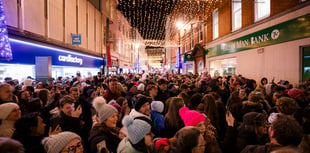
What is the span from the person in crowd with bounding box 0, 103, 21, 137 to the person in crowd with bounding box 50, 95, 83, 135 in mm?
574

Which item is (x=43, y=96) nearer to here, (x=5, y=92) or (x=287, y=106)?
(x=5, y=92)

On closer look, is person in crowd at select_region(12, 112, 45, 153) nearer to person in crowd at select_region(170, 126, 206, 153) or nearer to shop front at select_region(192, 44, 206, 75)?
person in crowd at select_region(170, 126, 206, 153)

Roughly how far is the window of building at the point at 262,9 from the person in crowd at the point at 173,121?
387 inches

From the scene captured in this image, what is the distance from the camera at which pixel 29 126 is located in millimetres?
2576

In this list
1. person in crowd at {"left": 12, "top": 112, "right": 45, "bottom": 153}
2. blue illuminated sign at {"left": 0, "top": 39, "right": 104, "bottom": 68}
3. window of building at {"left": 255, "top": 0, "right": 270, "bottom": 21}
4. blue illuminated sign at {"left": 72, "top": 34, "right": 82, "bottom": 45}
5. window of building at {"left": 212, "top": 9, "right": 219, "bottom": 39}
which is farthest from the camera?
window of building at {"left": 212, "top": 9, "right": 219, "bottom": 39}

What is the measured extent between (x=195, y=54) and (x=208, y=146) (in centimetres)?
2247

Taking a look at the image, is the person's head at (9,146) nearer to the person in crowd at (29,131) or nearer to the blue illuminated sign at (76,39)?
the person in crowd at (29,131)

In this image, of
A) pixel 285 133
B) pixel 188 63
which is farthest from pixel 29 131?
pixel 188 63

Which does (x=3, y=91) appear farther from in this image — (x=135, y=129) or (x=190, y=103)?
(x=190, y=103)

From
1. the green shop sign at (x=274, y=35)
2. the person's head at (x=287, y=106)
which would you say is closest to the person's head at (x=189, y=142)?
the person's head at (x=287, y=106)

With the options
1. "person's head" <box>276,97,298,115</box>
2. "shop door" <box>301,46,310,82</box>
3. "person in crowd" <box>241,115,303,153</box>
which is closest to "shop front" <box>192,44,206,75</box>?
"shop door" <box>301,46,310,82</box>

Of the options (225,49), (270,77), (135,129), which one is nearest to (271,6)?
(270,77)

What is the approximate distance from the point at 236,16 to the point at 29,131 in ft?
50.6

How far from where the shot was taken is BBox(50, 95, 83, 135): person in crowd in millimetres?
3240
